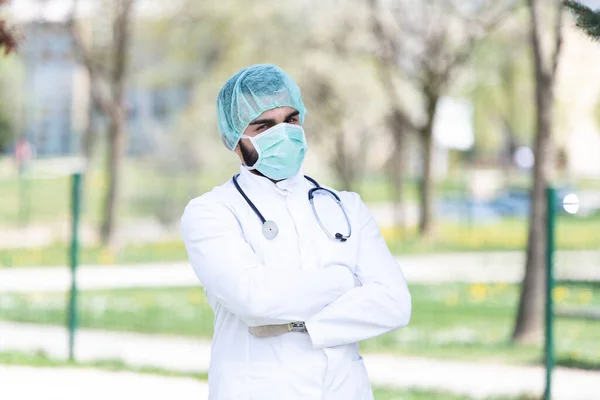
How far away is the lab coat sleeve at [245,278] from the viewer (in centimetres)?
297

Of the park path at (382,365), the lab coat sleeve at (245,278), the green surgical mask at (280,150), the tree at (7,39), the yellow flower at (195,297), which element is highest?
the tree at (7,39)

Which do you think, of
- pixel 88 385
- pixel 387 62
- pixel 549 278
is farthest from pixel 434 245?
pixel 88 385

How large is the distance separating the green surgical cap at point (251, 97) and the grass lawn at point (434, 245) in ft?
15.9

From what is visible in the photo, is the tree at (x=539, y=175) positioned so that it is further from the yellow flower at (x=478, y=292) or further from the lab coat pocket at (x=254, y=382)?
the lab coat pocket at (x=254, y=382)

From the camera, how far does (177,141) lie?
29375 mm

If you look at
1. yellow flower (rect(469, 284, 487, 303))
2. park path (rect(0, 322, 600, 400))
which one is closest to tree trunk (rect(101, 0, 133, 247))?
yellow flower (rect(469, 284, 487, 303))

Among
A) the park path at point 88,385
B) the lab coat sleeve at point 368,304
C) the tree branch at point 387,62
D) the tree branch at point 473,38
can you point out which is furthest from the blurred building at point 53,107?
the lab coat sleeve at point 368,304

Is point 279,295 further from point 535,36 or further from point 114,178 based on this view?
point 114,178

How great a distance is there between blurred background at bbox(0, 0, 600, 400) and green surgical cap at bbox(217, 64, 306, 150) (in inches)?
43.1

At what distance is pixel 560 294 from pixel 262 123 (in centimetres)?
495

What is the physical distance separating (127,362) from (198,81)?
23.1 m

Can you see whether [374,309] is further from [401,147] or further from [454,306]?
[401,147]

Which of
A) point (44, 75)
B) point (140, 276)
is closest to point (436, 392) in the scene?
point (140, 276)

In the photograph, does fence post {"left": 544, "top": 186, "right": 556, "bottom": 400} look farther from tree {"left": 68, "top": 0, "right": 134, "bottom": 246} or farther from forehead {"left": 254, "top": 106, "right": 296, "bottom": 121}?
tree {"left": 68, "top": 0, "right": 134, "bottom": 246}
